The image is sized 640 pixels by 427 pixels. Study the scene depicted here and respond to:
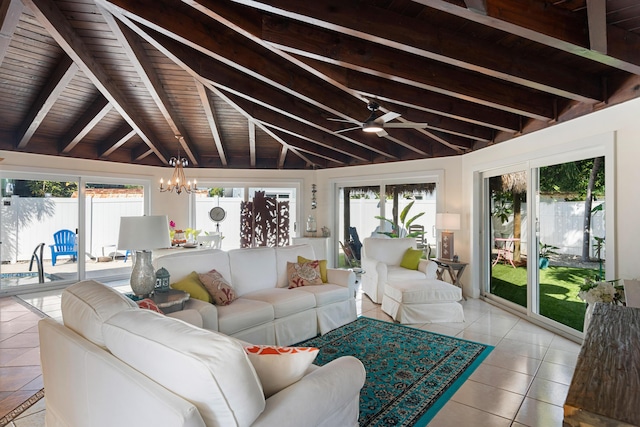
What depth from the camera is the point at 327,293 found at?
4.08 meters

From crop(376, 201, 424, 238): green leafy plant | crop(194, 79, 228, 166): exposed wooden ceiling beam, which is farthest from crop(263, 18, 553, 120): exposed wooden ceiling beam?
crop(376, 201, 424, 238): green leafy plant

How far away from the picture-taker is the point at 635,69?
2619 millimetres

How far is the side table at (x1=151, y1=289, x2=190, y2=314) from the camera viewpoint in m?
2.85

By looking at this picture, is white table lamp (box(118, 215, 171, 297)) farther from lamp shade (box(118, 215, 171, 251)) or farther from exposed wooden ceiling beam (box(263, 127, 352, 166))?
exposed wooden ceiling beam (box(263, 127, 352, 166))

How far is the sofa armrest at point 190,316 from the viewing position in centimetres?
278

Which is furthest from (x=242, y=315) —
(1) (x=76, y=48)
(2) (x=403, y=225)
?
(2) (x=403, y=225)

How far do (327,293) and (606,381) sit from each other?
3.25 meters

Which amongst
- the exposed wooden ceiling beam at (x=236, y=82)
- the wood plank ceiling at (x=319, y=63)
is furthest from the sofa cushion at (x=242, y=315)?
the exposed wooden ceiling beam at (x=236, y=82)

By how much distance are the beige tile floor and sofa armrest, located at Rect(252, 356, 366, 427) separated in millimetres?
954

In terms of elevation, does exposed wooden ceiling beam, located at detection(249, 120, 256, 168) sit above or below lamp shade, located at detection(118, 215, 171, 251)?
above

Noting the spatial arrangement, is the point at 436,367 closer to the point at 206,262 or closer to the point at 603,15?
the point at 206,262

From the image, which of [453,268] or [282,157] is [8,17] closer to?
[282,157]

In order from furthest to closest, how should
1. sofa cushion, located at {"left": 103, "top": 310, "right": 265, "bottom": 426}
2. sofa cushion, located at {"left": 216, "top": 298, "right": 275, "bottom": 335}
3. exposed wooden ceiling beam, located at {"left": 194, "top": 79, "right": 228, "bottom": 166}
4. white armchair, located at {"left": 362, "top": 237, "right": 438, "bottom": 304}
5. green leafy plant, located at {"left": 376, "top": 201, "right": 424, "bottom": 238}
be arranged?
green leafy plant, located at {"left": 376, "top": 201, "right": 424, "bottom": 238} < white armchair, located at {"left": 362, "top": 237, "right": 438, "bottom": 304} < exposed wooden ceiling beam, located at {"left": 194, "top": 79, "right": 228, "bottom": 166} < sofa cushion, located at {"left": 216, "top": 298, "right": 275, "bottom": 335} < sofa cushion, located at {"left": 103, "top": 310, "right": 265, "bottom": 426}

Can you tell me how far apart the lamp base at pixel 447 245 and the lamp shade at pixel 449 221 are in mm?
206
